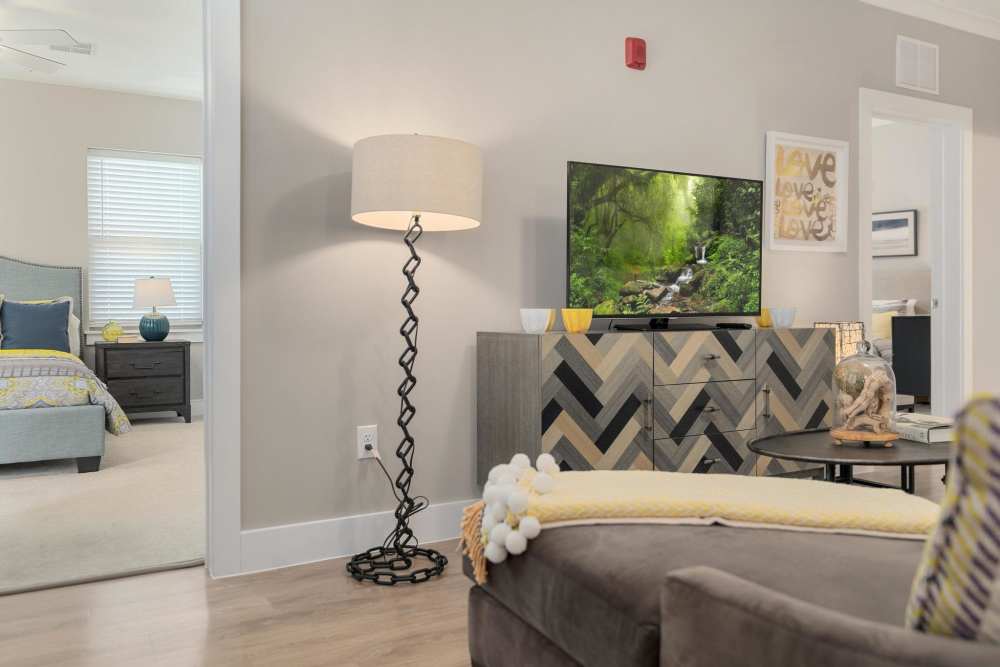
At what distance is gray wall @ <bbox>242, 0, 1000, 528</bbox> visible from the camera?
9.07 ft

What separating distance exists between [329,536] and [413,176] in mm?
1317

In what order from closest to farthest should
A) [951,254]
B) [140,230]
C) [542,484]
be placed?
[542,484], [951,254], [140,230]

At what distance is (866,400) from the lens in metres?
2.42

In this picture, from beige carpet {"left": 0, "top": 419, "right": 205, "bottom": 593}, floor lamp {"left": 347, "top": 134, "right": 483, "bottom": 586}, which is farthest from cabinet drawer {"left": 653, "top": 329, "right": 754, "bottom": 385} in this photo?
beige carpet {"left": 0, "top": 419, "right": 205, "bottom": 593}

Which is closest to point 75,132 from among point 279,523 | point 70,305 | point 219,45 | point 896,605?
point 70,305

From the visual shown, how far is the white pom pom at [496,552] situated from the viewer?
58.9 inches

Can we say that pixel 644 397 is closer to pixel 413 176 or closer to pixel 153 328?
pixel 413 176

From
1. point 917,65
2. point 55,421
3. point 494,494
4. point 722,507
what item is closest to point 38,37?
point 55,421

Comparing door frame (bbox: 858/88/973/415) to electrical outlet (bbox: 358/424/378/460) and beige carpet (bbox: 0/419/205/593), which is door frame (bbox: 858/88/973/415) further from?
beige carpet (bbox: 0/419/205/593)

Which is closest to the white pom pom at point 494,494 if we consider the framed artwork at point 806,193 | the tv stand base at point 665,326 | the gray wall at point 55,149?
the tv stand base at point 665,326

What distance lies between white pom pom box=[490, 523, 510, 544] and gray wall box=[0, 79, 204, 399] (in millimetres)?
5864

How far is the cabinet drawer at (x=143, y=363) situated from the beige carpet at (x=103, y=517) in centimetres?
100

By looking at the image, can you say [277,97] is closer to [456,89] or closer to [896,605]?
[456,89]

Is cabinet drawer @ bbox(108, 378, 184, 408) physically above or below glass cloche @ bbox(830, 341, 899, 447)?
below
